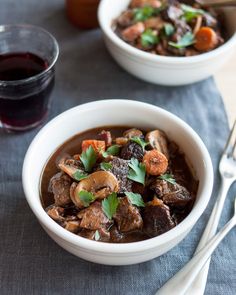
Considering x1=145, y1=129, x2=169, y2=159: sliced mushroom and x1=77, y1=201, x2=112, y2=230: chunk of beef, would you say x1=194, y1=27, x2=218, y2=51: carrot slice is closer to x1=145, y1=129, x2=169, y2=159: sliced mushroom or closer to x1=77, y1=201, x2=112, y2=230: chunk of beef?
x1=145, y1=129, x2=169, y2=159: sliced mushroom

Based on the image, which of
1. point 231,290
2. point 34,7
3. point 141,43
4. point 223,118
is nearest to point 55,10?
point 34,7

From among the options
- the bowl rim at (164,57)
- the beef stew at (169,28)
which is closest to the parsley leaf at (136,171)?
the bowl rim at (164,57)

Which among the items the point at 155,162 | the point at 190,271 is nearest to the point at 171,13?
the point at 155,162

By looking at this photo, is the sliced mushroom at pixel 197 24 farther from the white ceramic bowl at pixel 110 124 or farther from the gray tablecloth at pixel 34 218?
the white ceramic bowl at pixel 110 124

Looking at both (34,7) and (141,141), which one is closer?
(141,141)

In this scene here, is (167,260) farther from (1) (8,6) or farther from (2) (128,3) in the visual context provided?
(1) (8,6)

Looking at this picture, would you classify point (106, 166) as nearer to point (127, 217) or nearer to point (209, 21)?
point (127, 217)
